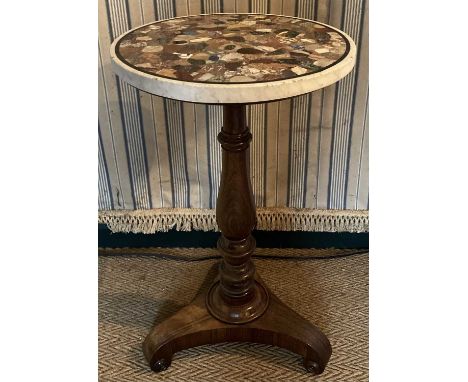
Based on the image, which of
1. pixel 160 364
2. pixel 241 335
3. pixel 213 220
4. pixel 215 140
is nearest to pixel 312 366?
pixel 241 335

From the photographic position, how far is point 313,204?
1425mm

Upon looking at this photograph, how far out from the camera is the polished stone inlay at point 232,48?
792 mm

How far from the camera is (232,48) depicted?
35.3 inches

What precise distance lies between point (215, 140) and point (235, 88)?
0.63 m

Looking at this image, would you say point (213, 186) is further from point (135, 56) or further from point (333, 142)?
point (135, 56)

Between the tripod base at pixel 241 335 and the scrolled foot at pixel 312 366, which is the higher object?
the tripod base at pixel 241 335

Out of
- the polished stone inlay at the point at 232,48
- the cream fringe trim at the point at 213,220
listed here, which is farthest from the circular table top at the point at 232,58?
the cream fringe trim at the point at 213,220

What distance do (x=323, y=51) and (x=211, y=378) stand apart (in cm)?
74

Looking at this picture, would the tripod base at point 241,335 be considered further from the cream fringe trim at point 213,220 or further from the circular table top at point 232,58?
the circular table top at point 232,58

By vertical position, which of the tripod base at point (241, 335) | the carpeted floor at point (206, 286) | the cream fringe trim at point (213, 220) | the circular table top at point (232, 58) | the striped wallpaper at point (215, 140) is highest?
the circular table top at point (232, 58)

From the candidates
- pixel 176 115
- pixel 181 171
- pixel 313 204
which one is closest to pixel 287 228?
pixel 313 204

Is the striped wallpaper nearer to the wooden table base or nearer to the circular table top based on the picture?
the circular table top

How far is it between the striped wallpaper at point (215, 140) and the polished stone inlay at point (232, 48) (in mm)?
198

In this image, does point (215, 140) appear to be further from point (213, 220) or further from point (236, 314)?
point (236, 314)
